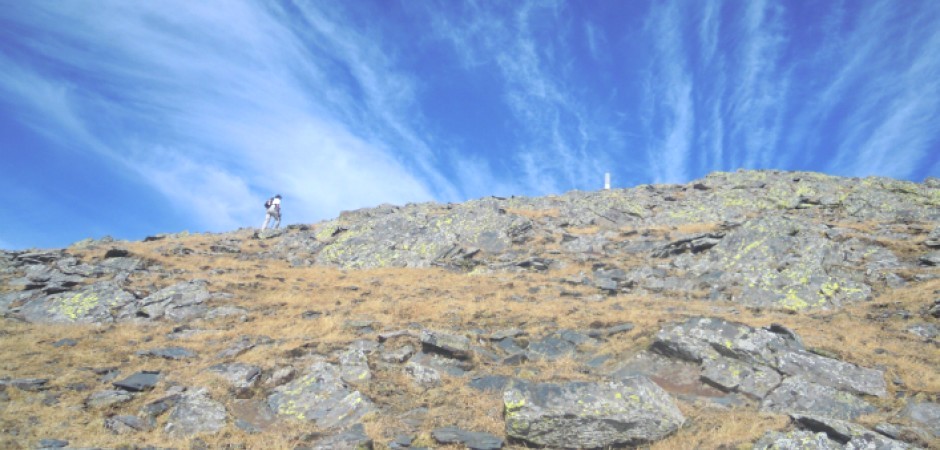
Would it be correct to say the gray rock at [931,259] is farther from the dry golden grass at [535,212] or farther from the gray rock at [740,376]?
the dry golden grass at [535,212]

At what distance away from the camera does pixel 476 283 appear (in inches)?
1110

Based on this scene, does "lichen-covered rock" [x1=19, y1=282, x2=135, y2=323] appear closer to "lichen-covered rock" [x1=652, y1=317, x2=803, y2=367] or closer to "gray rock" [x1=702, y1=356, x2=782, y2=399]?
"lichen-covered rock" [x1=652, y1=317, x2=803, y2=367]

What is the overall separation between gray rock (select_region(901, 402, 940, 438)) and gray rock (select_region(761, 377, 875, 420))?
2.58 ft

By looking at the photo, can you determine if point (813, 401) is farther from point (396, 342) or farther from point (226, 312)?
point (226, 312)

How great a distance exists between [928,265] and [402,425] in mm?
27805

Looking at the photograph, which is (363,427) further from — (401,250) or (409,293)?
(401,250)

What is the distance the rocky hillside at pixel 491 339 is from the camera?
11156 mm

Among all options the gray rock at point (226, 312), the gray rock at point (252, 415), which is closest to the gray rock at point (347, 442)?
the gray rock at point (252, 415)

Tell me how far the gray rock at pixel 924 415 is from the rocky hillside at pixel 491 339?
97mm

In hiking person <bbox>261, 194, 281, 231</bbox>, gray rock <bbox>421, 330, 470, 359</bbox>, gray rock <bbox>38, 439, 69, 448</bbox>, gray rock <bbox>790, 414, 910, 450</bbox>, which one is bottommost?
gray rock <bbox>38, 439, 69, 448</bbox>

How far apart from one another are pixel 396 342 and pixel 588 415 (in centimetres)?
872

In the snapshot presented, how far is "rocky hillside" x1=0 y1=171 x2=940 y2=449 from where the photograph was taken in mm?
11156

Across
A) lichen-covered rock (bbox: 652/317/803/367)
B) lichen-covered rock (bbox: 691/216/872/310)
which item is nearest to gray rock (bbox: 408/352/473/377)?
lichen-covered rock (bbox: 652/317/803/367)

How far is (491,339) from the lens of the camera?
18234 millimetres
